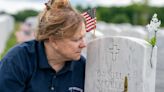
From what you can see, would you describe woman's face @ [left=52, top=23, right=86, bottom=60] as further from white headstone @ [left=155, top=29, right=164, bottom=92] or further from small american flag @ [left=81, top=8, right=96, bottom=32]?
white headstone @ [left=155, top=29, right=164, bottom=92]

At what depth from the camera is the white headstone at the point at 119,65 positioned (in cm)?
480

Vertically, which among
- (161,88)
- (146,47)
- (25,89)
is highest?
(146,47)

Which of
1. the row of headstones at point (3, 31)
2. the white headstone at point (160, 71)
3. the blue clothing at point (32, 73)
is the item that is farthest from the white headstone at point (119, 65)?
the row of headstones at point (3, 31)

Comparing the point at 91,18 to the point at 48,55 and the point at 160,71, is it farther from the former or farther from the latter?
the point at 160,71

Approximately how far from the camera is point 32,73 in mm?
4812

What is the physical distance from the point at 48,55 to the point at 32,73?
0.64ft

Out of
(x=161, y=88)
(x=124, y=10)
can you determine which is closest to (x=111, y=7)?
(x=124, y=10)

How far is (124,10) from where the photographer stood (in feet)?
123

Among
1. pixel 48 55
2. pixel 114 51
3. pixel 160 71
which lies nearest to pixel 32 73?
pixel 48 55

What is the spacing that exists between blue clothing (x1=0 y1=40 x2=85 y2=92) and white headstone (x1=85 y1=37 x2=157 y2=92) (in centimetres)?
20

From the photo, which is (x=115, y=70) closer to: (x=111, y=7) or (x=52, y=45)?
(x=52, y=45)

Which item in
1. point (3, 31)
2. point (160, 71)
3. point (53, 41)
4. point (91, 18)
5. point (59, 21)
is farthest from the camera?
point (3, 31)

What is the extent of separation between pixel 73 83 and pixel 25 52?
0.48 metres

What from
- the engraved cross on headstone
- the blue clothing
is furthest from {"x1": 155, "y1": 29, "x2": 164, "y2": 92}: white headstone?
the blue clothing
